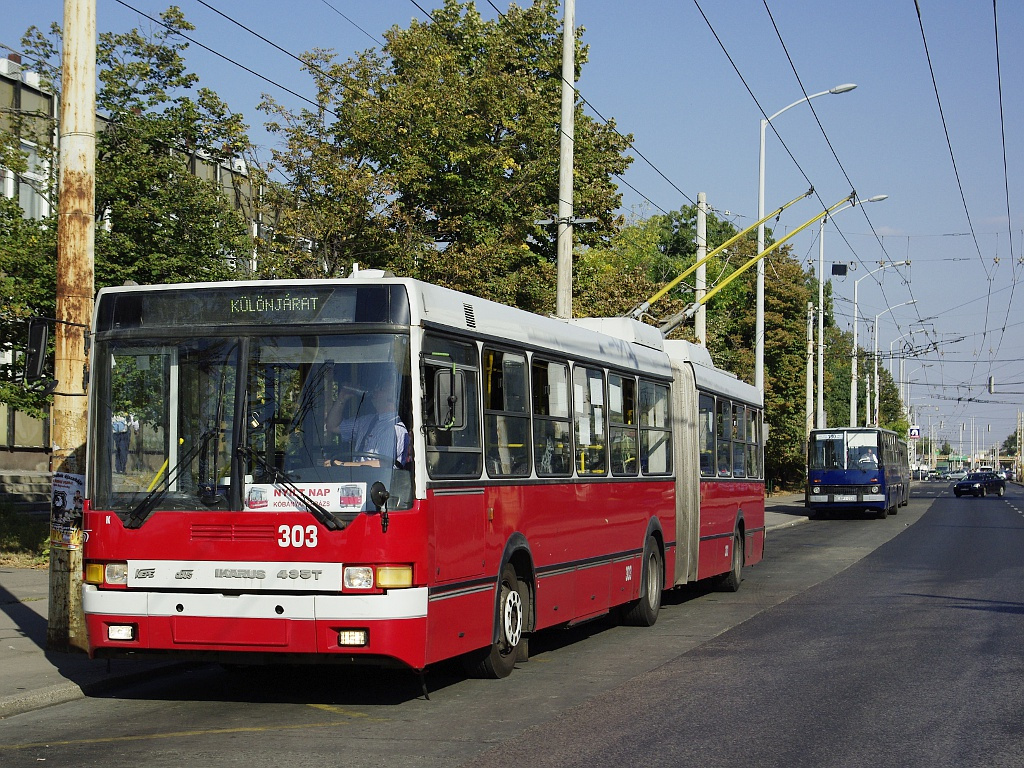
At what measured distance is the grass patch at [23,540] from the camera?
65.2ft

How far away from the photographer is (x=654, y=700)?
31.4 feet

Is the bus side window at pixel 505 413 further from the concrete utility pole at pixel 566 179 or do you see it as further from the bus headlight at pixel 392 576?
the concrete utility pole at pixel 566 179

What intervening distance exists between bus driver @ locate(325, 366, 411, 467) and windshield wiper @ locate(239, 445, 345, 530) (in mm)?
271

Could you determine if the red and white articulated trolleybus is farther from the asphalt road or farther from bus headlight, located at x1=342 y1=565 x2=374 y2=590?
the asphalt road

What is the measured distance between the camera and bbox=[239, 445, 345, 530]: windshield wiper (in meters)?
8.62

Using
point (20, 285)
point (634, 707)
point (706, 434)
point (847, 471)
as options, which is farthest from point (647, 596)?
point (847, 471)

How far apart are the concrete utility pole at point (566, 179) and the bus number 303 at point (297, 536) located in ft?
39.3

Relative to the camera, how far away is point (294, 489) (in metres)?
8.73

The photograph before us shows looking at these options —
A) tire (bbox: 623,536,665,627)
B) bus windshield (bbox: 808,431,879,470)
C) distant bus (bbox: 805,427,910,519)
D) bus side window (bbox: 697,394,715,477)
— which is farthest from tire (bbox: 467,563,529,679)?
bus windshield (bbox: 808,431,879,470)

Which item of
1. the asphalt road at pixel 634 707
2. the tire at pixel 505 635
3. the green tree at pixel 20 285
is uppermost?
the green tree at pixel 20 285

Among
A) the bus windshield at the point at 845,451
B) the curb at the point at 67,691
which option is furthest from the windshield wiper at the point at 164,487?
the bus windshield at the point at 845,451

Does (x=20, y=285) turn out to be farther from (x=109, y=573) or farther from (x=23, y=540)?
(x=109, y=573)

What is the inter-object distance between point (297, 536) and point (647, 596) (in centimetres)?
668

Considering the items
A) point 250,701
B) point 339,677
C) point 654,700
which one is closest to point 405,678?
point 339,677
